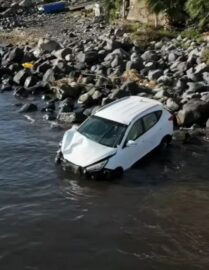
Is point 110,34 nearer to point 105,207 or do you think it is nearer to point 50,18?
point 50,18

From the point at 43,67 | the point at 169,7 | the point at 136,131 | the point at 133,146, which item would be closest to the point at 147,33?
the point at 169,7

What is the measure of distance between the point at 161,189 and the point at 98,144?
2.65 meters

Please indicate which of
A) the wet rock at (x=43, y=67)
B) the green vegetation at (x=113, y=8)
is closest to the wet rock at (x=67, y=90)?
the wet rock at (x=43, y=67)

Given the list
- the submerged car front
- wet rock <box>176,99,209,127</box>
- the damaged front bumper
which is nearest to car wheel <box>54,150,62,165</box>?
the submerged car front

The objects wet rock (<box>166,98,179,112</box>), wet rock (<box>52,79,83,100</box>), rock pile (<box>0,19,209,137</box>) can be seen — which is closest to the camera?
wet rock (<box>166,98,179,112</box>)

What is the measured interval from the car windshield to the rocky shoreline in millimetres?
4283

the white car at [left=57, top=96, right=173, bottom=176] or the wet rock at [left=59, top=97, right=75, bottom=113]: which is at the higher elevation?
the white car at [left=57, top=96, right=173, bottom=176]

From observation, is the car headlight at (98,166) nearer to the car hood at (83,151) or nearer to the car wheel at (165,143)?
the car hood at (83,151)

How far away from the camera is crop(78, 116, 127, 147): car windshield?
60.1 ft

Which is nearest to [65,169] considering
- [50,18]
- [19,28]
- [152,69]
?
[152,69]

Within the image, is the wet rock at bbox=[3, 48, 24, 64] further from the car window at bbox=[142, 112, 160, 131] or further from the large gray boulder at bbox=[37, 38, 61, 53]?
the car window at bbox=[142, 112, 160, 131]

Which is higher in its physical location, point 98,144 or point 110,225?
point 98,144

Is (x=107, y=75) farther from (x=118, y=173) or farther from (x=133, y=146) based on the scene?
(x=118, y=173)

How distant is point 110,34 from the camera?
149ft
